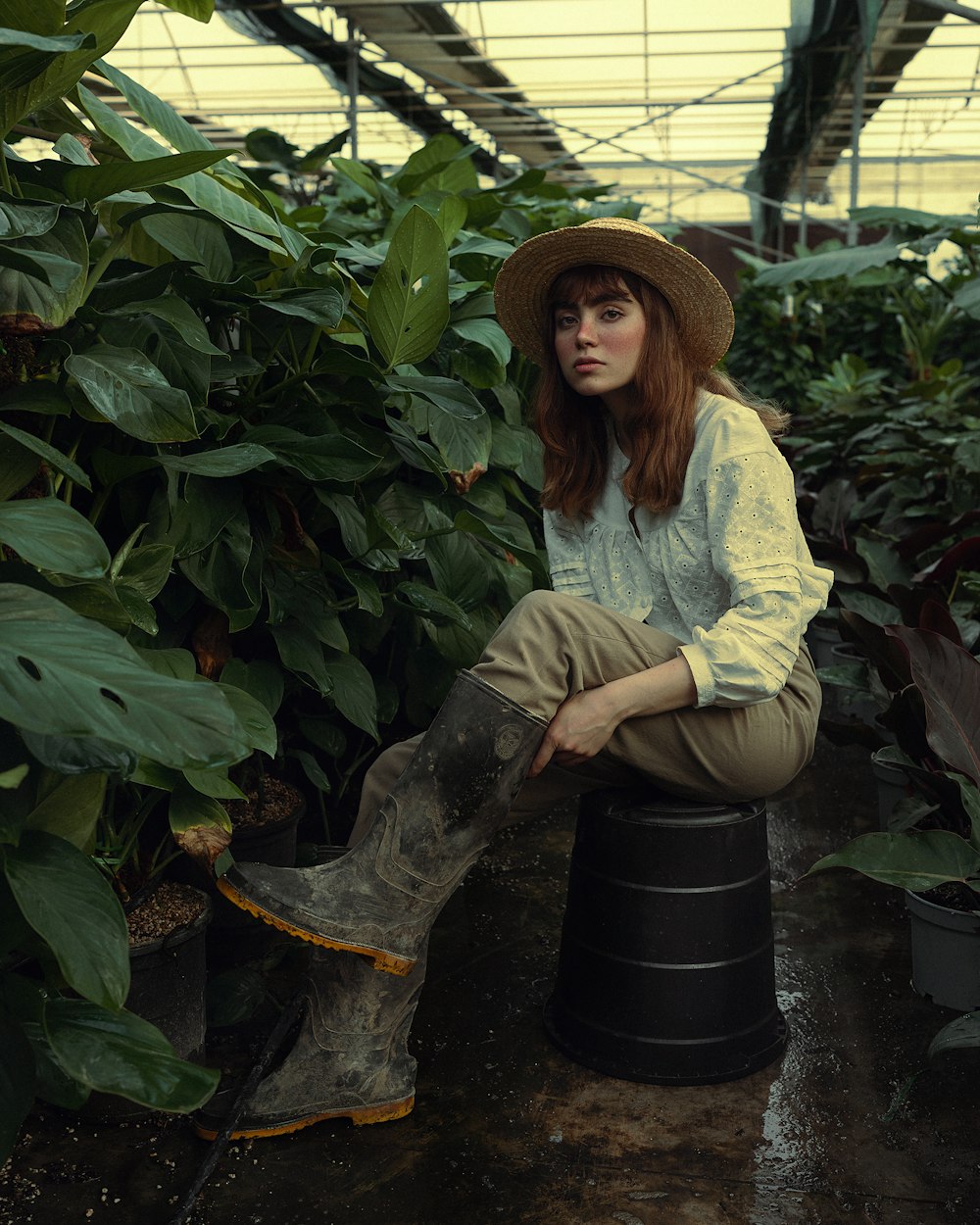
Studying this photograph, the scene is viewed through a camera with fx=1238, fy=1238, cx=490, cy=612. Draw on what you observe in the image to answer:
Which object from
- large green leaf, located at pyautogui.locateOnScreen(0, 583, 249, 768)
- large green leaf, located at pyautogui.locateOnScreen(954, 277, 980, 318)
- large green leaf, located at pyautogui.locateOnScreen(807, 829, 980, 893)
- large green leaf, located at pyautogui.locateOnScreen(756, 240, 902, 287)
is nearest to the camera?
large green leaf, located at pyautogui.locateOnScreen(0, 583, 249, 768)

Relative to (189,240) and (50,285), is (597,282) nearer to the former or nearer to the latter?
(189,240)

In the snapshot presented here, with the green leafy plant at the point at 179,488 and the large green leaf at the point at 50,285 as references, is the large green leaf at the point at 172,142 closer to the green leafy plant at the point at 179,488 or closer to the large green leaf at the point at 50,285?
the green leafy plant at the point at 179,488

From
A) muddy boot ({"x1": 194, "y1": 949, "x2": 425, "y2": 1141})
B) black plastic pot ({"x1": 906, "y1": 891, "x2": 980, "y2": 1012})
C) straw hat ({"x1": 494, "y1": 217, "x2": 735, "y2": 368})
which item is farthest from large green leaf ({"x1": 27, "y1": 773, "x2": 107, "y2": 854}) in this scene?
black plastic pot ({"x1": 906, "y1": 891, "x2": 980, "y2": 1012})

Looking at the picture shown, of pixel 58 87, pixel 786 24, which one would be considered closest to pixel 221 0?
pixel 786 24

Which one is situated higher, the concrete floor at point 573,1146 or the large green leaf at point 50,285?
the large green leaf at point 50,285

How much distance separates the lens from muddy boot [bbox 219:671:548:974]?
1.71 meters

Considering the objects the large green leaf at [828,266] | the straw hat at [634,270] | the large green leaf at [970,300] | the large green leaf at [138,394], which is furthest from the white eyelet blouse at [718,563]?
the large green leaf at [828,266]

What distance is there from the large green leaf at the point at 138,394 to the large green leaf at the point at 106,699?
0.42 meters

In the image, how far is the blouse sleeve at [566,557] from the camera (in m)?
2.18

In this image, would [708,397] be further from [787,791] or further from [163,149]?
[787,791]

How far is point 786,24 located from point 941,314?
6666 millimetres

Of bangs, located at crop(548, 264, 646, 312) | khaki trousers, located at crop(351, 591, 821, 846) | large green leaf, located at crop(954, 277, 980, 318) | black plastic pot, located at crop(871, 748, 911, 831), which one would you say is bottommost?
black plastic pot, located at crop(871, 748, 911, 831)

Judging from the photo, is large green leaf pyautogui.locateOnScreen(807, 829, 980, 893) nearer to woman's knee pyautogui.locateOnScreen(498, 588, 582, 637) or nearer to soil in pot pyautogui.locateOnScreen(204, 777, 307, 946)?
woman's knee pyautogui.locateOnScreen(498, 588, 582, 637)

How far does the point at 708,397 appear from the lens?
79.0 inches
